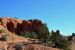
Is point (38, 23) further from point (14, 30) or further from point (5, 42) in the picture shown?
point (5, 42)

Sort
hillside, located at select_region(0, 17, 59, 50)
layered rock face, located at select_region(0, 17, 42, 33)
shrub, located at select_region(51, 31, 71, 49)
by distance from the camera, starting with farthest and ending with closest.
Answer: layered rock face, located at select_region(0, 17, 42, 33)
shrub, located at select_region(51, 31, 71, 49)
hillside, located at select_region(0, 17, 59, 50)

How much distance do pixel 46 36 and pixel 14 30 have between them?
2821 cm

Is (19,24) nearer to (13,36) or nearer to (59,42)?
(13,36)

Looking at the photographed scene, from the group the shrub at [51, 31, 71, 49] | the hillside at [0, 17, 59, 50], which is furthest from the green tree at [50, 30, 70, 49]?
the hillside at [0, 17, 59, 50]

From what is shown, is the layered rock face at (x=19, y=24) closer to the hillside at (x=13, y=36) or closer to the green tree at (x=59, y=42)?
the hillside at (x=13, y=36)

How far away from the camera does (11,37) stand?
54844 millimetres

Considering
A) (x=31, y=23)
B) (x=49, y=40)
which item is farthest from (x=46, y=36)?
(x=31, y=23)

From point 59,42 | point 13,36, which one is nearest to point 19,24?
point 13,36

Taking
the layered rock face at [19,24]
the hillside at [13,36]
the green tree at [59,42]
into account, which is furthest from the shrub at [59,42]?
the layered rock face at [19,24]

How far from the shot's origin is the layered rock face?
78.8 meters

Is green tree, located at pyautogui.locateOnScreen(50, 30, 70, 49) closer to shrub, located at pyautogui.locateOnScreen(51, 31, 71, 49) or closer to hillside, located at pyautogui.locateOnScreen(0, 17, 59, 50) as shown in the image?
shrub, located at pyautogui.locateOnScreen(51, 31, 71, 49)

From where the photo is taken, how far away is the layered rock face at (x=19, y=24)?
78750 millimetres

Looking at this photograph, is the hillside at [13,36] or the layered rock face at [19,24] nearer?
the hillside at [13,36]

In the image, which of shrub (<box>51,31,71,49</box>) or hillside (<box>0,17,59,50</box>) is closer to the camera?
hillside (<box>0,17,59,50</box>)
